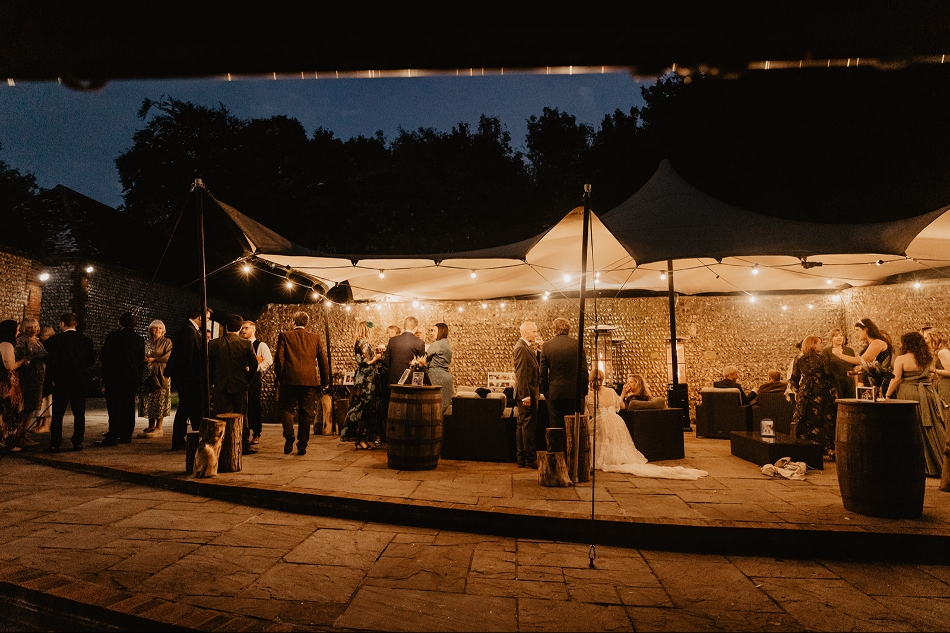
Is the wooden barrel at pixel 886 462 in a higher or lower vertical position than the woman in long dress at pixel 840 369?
lower

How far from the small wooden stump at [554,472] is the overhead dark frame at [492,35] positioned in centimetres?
355

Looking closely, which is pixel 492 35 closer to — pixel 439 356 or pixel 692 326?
pixel 439 356

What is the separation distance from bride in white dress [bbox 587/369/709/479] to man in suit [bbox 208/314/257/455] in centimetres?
379

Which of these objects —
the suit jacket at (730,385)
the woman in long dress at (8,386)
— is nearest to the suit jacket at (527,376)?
the suit jacket at (730,385)

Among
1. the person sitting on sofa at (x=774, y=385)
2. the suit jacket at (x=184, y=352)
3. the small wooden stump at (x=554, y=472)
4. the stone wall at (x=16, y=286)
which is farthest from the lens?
the stone wall at (x=16, y=286)

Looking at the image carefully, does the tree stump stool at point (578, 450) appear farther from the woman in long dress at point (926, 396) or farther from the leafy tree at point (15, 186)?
the leafy tree at point (15, 186)

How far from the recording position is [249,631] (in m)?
1.93

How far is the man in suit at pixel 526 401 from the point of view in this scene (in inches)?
210

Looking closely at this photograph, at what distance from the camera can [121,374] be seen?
19.7ft

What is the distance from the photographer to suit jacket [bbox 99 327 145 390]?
5.98 m

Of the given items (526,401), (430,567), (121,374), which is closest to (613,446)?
(526,401)

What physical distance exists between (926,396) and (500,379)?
218 inches

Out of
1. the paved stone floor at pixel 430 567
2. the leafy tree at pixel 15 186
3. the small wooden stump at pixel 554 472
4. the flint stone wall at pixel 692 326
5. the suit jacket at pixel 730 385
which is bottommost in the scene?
the paved stone floor at pixel 430 567

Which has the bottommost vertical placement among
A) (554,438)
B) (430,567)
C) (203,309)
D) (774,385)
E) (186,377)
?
(430,567)
